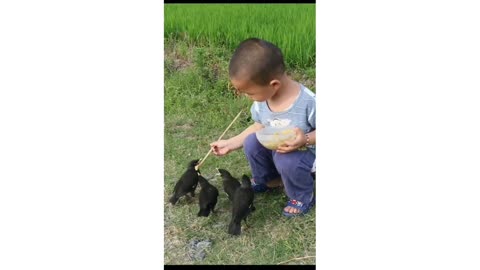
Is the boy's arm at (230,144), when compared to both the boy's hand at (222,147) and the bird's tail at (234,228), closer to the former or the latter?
the boy's hand at (222,147)

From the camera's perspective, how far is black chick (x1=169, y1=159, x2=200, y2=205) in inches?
115

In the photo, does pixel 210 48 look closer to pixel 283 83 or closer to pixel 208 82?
pixel 208 82

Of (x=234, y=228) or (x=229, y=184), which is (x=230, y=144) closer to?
(x=229, y=184)

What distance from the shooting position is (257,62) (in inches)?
101

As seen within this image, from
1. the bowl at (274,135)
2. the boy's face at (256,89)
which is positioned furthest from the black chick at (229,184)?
the boy's face at (256,89)

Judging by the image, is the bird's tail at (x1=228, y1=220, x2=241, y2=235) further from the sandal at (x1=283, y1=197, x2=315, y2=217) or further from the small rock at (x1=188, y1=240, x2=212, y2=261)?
the sandal at (x1=283, y1=197, x2=315, y2=217)

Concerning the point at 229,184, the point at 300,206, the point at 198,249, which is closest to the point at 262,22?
the point at 229,184

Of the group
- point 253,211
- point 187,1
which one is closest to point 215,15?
point 187,1

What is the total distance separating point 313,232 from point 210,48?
101 cm

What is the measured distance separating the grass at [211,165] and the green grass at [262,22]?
0.24ft

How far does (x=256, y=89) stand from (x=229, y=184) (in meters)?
0.55

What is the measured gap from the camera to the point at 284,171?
9.34 feet

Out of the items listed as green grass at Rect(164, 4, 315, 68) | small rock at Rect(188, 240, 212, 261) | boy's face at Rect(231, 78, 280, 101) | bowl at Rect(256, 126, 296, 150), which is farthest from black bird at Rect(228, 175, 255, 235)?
green grass at Rect(164, 4, 315, 68)

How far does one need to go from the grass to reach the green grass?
72 mm
